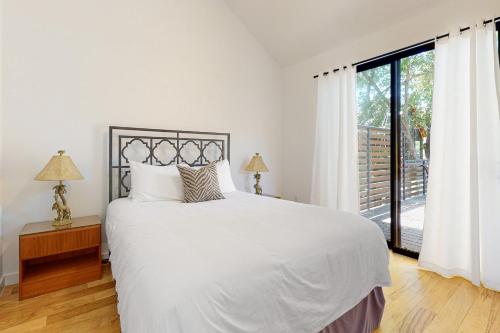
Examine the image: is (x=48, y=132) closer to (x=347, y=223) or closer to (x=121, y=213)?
(x=121, y=213)

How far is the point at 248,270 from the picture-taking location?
3.05 feet

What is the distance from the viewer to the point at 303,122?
369 centimetres

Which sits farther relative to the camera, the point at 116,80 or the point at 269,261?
the point at 116,80

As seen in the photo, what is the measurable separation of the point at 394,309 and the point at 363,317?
1.69 feet

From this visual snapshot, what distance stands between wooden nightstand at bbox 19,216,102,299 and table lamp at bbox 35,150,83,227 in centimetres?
9

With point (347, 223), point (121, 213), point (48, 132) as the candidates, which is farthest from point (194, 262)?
point (48, 132)

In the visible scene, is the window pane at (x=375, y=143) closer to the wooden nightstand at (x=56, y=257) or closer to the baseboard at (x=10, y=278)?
the wooden nightstand at (x=56, y=257)

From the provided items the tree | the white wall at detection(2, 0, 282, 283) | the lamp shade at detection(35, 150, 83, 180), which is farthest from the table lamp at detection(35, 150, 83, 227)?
the tree

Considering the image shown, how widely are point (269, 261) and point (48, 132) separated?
93.9 inches

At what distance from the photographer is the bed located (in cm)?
81

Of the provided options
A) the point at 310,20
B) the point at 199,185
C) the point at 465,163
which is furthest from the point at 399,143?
the point at 199,185

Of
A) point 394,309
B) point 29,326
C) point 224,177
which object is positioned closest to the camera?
point 29,326

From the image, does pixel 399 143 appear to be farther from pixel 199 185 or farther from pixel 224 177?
pixel 199 185

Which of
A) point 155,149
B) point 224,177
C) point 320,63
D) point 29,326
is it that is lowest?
point 29,326
